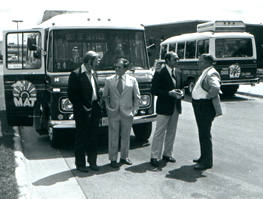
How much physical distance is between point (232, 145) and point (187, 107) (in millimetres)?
6298

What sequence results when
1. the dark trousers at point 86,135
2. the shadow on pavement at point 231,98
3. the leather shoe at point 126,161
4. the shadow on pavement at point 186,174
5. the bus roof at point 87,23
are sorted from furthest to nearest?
1. the shadow on pavement at point 231,98
2. the bus roof at point 87,23
3. the leather shoe at point 126,161
4. the dark trousers at point 86,135
5. the shadow on pavement at point 186,174

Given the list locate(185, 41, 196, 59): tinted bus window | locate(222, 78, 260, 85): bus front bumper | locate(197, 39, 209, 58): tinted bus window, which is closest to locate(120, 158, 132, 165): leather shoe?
locate(222, 78, 260, 85): bus front bumper

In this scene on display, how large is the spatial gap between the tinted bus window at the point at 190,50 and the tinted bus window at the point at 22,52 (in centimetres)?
1084

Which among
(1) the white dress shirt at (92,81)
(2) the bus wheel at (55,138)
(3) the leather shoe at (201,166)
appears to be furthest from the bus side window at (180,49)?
(1) the white dress shirt at (92,81)

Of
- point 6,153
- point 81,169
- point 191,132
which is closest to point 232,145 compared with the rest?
point 191,132

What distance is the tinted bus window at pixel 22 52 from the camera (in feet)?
27.6

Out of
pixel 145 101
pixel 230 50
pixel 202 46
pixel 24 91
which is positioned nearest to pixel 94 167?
pixel 145 101

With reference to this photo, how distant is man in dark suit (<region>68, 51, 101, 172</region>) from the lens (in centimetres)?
642

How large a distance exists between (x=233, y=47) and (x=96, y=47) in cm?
981

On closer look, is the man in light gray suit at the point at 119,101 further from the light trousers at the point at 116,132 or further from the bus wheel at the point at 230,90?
the bus wheel at the point at 230,90

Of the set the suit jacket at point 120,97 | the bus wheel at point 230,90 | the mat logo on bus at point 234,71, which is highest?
the suit jacket at point 120,97

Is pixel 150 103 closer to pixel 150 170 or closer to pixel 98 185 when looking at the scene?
pixel 150 170

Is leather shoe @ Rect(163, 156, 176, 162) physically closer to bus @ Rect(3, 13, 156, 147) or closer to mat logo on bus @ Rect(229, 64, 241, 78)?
bus @ Rect(3, 13, 156, 147)

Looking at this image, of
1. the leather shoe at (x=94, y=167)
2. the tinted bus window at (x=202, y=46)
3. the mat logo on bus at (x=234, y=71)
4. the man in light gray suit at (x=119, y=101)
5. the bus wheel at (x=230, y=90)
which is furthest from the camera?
the bus wheel at (x=230, y=90)
